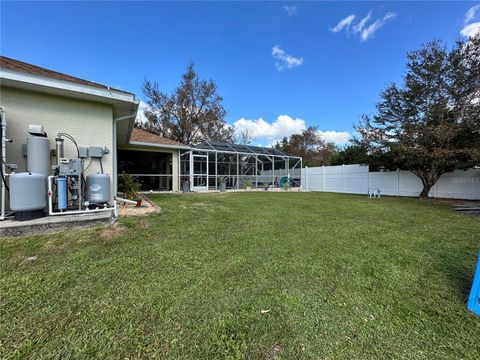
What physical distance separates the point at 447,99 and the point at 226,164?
1187 cm

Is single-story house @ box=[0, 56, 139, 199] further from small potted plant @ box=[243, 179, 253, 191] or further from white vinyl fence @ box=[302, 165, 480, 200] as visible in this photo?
white vinyl fence @ box=[302, 165, 480, 200]

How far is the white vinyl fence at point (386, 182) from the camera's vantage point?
10.3 meters

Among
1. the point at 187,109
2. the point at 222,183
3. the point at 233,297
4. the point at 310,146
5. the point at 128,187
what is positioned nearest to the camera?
the point at 233,297

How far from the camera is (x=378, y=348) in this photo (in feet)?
4.73

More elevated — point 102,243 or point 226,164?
point 226,164

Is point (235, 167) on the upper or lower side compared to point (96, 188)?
upper

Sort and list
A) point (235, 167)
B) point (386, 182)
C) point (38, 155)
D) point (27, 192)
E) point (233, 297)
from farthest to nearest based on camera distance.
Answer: point (235, 167), point (386, 182), point (38, 155), point (27, 192), point (233, 297)

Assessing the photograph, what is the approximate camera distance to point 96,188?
15.1 feet

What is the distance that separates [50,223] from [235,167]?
12375 millimetres

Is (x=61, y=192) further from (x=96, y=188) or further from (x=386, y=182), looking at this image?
(x=386, y=182)

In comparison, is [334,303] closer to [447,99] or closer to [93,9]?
[93,9]

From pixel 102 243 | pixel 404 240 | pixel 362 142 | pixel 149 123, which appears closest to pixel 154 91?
pixel 149 123

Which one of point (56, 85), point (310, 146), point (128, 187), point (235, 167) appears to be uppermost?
point (310, 146)

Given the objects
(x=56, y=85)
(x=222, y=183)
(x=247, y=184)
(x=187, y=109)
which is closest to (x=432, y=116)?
(x=247, y=184)
